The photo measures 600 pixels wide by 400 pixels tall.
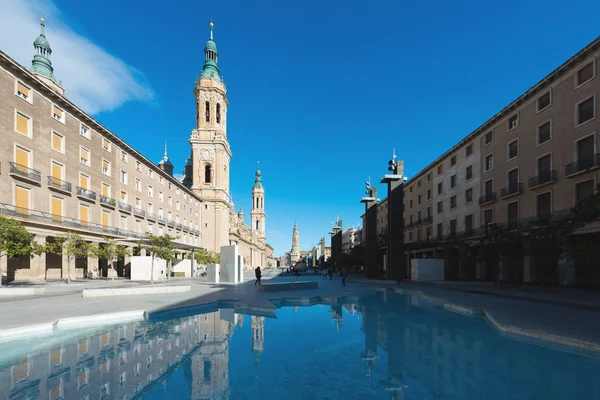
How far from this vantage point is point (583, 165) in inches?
882

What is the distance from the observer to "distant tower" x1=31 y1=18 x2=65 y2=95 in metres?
52.6

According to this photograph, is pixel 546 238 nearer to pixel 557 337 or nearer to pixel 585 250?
pixel 585 250

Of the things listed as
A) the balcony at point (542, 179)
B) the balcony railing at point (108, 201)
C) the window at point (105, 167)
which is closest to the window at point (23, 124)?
the window at point (105, 167)

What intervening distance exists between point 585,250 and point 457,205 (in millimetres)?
26873

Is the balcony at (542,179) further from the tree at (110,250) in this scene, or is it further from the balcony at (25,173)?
the balcony at (25,173)

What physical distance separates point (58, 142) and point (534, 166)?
141 ft

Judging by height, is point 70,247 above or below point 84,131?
below

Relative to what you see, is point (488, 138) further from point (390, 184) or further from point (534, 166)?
point (390, 184)

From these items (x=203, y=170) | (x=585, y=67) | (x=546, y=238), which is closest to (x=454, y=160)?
(x=585, y=67)

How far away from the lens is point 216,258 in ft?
178

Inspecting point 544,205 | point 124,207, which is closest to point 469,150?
point 544,205

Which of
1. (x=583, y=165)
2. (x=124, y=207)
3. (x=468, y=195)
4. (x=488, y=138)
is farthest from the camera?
(x=124, y=207)

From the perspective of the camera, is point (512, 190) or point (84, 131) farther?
point (84, 131)

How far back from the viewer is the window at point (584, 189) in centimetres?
2188
